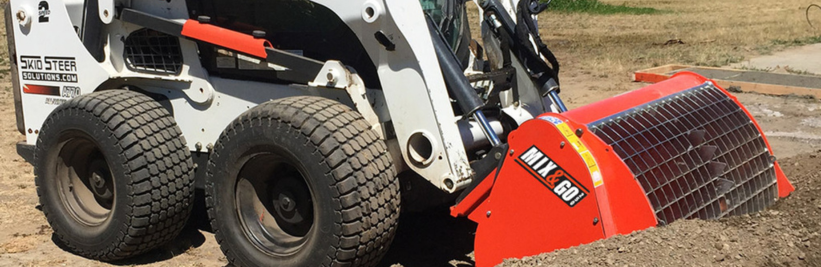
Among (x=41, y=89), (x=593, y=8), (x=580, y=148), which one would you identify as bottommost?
(x=593, y=8)

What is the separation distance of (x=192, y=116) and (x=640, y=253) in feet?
8.78

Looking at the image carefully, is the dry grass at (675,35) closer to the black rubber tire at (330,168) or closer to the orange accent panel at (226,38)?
the orange accent panel at (226,38)

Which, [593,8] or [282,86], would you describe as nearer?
[282,86]

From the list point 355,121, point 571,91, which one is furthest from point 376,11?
point 571,91

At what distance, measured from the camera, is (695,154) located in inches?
168

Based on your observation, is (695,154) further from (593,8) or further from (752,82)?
(593,8)

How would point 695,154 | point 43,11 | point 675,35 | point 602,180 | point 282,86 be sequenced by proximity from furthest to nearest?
1. point 675,35
2. point 43,11
3. point 282,86
4. point 695,154
5. point 602,180

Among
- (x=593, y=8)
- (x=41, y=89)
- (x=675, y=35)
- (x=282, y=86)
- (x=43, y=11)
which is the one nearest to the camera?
(x=282, y=86)

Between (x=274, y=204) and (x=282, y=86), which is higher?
(x=282, y=86)

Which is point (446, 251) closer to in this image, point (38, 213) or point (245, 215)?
point (245, 215)

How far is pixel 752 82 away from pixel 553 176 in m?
7.41

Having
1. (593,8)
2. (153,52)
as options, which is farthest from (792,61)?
(593,8)

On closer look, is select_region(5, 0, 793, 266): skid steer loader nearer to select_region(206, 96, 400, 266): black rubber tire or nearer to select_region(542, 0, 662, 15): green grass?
select_region(206, 96, 400, 266): black rubber tire

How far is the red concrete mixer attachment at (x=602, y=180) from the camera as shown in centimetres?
374
